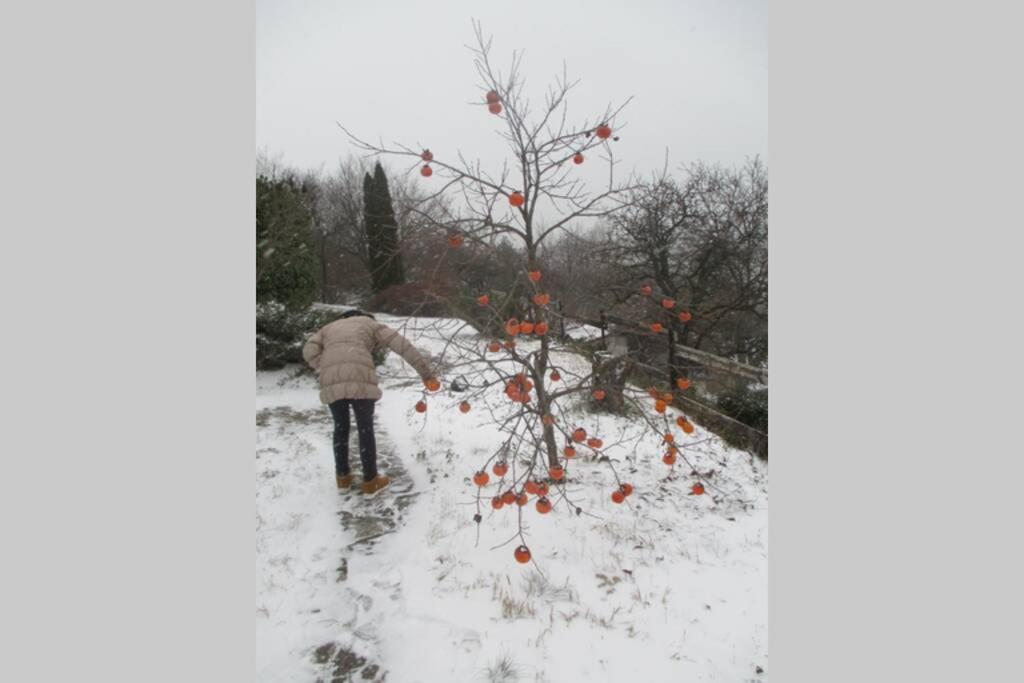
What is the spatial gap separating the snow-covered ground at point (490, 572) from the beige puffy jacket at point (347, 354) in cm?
20

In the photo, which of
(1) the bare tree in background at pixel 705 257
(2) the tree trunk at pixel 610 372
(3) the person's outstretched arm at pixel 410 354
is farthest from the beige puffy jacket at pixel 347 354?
(1) the bare tree in background at pixel 705 257

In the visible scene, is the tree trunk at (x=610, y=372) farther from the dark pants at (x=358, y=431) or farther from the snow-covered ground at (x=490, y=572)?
the dark pants at (x=358, y=431)

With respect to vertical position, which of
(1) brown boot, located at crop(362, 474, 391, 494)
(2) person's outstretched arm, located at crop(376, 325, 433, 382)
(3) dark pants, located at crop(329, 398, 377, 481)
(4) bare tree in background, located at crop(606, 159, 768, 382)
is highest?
(4) bare tree in background, located at crop(606, 159, 768, 382)

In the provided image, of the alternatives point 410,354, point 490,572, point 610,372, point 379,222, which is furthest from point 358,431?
point 610,372

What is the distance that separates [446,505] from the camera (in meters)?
1.39

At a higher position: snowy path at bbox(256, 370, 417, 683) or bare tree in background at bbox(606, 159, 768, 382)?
bare tree in background at bbox(606, 159, 768, 382)

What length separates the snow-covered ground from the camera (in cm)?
82

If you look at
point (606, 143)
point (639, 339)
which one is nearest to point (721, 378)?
point (639, 339)

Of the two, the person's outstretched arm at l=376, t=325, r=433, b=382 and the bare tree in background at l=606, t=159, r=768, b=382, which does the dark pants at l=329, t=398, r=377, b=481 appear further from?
the bare tree in background at l=606, t=159, r=768, b=382

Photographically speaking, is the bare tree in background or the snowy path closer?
the snowy path

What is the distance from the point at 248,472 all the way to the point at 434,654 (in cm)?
Answer: 61

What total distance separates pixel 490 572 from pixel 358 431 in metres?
0.68

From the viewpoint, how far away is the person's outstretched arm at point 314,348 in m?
1.36

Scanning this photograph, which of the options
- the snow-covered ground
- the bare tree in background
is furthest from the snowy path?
the bare tree in background
